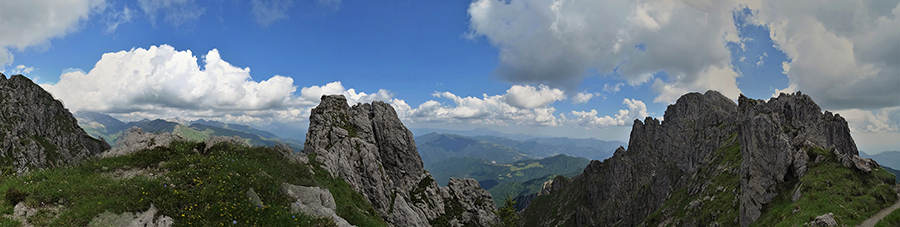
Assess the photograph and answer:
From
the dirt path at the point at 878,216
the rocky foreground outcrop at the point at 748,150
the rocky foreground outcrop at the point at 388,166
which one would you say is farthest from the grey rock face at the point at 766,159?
the rocky foreground outcrop at the point at 388,166

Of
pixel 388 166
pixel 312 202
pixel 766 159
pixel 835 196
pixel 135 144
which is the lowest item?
pixel 388 166

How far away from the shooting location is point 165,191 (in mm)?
14773

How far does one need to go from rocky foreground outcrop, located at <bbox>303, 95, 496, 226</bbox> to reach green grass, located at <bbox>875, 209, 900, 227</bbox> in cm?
6643

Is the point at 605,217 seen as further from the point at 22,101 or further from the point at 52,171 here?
the point at 22,101

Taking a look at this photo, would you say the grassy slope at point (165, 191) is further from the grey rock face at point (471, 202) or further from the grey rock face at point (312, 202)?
the grey rock face at point (471, 202)

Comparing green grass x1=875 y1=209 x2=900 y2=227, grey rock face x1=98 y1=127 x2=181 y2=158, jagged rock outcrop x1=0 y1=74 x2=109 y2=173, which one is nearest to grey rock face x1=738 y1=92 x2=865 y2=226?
green grass x1=875 y1=209 x2=900 y2=227

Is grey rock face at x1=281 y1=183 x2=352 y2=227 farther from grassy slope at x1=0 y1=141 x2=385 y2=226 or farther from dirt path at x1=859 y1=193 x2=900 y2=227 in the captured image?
dirt path at x1=859 y1=193 x2=900 y2=227

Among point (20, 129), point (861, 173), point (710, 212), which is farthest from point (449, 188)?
point (20, 129)

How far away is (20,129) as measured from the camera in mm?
159375

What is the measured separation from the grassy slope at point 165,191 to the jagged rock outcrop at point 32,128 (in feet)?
629

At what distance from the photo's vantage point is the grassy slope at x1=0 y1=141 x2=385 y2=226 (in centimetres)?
1291

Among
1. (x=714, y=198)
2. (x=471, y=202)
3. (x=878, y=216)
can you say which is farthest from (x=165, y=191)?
(x=471, y=202)

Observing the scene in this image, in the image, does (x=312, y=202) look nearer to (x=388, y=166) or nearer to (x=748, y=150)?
(x=748, y=150)

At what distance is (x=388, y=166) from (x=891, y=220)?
10117 cm
